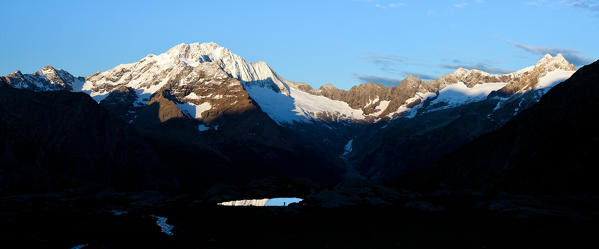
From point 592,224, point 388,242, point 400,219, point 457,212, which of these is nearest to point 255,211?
point 400,219

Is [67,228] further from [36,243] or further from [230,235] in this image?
[230,235]

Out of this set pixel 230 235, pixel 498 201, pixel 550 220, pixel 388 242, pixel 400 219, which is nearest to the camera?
pixel 388 242

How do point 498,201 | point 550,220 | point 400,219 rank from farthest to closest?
point 498,201
point 400,219
point 550,220

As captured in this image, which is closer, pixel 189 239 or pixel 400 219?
pixel 189 239

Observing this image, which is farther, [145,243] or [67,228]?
[67,228]

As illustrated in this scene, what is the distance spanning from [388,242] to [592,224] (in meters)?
45.2

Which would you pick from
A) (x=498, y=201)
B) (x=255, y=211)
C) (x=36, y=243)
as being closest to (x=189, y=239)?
(x=36, y=243)

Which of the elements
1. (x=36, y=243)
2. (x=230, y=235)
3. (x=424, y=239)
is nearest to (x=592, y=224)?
(x=424, y=239)

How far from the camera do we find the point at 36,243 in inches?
4791

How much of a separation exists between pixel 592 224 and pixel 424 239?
37573 mm

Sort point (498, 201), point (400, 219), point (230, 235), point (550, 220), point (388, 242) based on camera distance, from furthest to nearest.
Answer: point (498, 201) < point (400, 219) < point (550, 220) < point (230, 235) < point (388, 242)

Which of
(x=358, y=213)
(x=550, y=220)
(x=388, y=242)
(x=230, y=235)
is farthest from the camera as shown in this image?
(x=358, y=213)

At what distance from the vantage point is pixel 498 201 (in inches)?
7160

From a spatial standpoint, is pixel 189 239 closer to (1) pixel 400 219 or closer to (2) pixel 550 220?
(1) pixel 400 219
